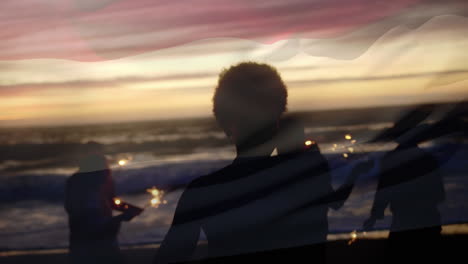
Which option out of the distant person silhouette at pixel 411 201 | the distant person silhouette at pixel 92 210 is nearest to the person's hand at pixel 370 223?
the distant person silhouette at pixel 411 201

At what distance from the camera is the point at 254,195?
943mm

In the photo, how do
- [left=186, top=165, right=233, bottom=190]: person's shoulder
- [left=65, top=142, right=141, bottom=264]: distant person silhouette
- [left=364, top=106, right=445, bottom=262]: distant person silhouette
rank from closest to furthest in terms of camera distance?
[left=186, top=165, right=233, bottom=190]: person's shoulder → [left=364, top=106, right=445, bottom=262]: distant person silhouette → [left=65, top=142, right=141, bottom=264]: distant person silhouette

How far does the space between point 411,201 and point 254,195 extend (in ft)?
3.11

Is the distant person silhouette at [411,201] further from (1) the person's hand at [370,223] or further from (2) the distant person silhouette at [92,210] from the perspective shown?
(2) the distant person silhouette at [92,210]

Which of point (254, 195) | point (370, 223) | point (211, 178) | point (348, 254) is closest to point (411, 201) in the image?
point (370, 223)

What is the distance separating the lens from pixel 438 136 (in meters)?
2.01

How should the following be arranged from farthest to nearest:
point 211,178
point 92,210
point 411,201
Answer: point 92,210 < point 411,201 < point 211,178

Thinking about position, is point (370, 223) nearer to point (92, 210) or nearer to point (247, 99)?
point (247, 99)

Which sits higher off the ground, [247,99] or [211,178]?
[247,99]

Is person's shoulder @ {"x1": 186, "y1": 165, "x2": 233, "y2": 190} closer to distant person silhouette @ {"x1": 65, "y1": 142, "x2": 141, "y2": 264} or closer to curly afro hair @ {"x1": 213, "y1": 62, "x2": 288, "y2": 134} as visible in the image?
curly afro hair @ {"x1": 213, "y1": 62, "x2": 288, "y2": 134}

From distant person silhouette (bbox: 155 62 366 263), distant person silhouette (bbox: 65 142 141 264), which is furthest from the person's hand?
distant person silhouette (bbox: 65 142 141 264)

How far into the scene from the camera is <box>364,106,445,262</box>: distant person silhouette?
1.59 m

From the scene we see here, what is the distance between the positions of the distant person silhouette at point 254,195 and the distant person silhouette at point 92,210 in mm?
817

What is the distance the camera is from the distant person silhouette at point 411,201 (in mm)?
1592
